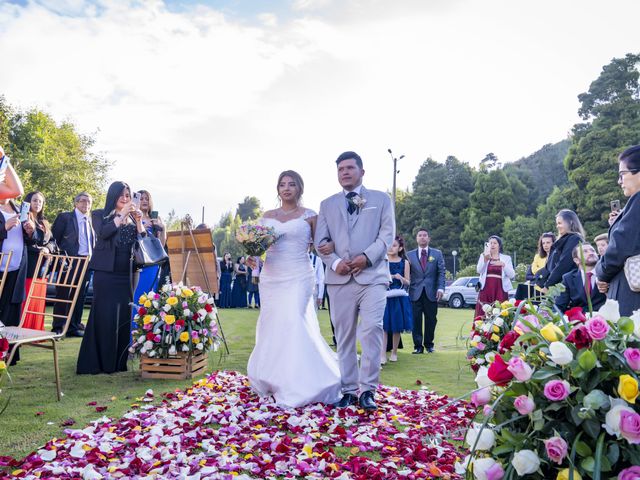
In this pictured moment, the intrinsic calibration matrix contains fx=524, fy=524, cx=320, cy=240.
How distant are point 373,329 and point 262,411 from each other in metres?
1.28

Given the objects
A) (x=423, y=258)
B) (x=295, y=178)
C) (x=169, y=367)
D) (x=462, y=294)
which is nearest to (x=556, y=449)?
(x=295, y=178)

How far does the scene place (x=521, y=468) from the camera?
173 centimetres

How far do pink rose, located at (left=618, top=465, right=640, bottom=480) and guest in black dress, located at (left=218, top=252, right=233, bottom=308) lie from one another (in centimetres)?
1974

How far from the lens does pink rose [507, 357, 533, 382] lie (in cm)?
178

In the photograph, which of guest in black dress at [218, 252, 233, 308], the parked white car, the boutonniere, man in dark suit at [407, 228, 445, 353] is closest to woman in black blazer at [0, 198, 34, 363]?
the boutonniere

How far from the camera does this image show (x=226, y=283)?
2102cm

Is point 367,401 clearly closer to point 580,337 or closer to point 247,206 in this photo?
point 580,337

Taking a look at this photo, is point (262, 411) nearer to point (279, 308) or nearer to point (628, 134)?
point (279, 308)

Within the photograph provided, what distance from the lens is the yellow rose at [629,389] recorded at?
1655 mm

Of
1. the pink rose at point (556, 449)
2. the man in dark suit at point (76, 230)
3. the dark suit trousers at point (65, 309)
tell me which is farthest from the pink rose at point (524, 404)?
the man in dark suit at point (76, 230)

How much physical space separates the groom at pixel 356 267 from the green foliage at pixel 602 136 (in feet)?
99.4

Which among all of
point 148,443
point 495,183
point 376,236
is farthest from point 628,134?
point 148,443

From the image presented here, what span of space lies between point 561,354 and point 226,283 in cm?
1985

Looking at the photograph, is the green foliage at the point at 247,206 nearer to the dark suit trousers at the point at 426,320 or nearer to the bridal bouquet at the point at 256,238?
the dark suit trousers at the point at 426,320
